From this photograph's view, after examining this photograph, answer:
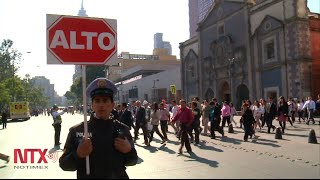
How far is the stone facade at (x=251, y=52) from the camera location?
31.4 m

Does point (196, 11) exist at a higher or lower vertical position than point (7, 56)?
higher

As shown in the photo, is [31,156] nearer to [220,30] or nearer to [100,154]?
[100,154]

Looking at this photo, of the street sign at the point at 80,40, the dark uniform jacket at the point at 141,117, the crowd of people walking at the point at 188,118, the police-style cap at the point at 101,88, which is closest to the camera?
the police-style cap at the point at 101,88

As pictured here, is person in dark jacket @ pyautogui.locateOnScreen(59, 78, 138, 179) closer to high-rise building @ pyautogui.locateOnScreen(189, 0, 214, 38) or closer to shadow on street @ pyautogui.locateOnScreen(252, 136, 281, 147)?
shadow on street @ pyautogui.locateOnScreen(252, 136, 281, 147)

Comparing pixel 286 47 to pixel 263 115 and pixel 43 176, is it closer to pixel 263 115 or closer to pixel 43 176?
pixel 263 115

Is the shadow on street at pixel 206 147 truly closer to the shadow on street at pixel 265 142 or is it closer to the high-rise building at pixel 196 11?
the shadow on street at pixel 265 142

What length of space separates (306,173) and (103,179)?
643cm

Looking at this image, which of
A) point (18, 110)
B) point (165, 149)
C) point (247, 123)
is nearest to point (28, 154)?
point (165, 149)

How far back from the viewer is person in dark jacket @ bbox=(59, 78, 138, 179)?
311cm

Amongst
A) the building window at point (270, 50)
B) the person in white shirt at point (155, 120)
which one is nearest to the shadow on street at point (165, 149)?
the person in white shirt at point (155, 120)

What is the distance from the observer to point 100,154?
3105 mm

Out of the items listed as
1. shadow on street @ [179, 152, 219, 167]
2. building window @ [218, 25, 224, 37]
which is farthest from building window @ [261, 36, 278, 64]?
shadow on street @ [179, 152, 219, 167]

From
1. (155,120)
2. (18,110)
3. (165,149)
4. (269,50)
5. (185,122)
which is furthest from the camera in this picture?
(18,110)

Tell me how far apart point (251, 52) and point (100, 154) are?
A: 1401 inches
